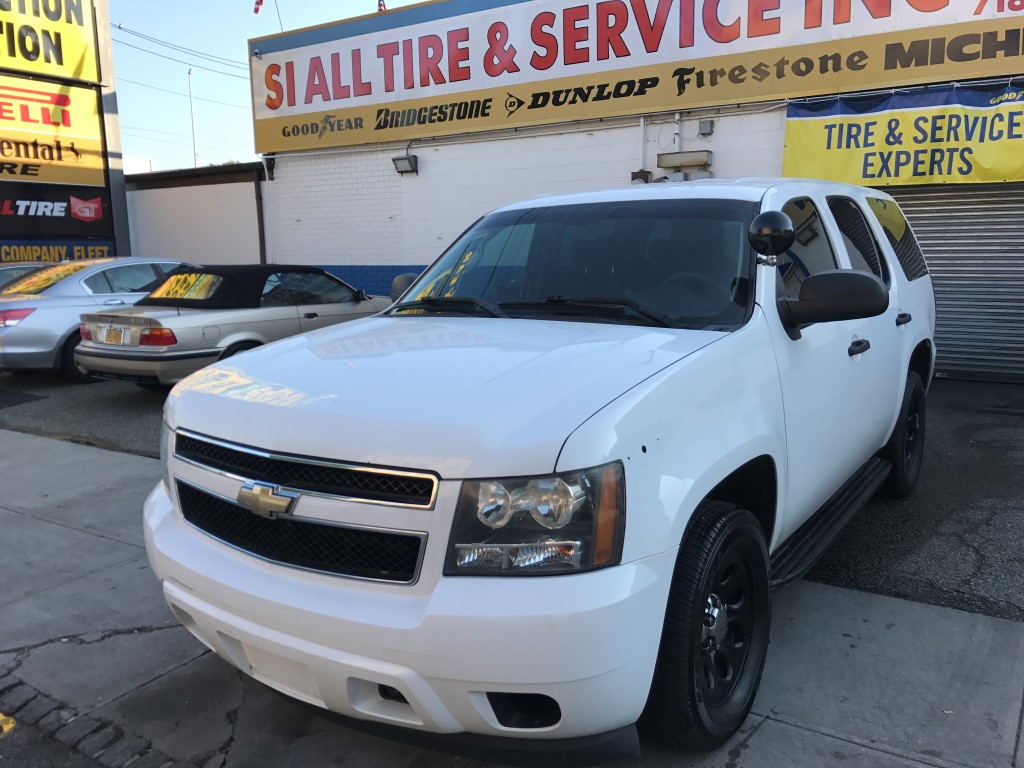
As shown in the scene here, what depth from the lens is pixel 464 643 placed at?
1941 millimetres

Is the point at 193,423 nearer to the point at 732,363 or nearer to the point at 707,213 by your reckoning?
the point at 732,363

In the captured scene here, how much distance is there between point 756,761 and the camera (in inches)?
102

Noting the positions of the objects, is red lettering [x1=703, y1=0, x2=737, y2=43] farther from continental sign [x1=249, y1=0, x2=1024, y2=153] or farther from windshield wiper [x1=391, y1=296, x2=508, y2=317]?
windshield wiper [x1=391, y1=296, x2=508, y2=317]

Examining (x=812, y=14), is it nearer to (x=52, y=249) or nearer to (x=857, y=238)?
(x=857, y=238)

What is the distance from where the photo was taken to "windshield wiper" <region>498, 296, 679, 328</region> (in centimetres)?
298

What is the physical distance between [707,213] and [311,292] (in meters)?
6.46

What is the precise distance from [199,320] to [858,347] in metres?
6.32

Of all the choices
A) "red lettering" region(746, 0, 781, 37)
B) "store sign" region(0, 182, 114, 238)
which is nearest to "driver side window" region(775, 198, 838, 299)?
"red lettering" region(746, 0, 781, 37)

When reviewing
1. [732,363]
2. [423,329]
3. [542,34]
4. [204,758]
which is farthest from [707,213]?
[542,34]

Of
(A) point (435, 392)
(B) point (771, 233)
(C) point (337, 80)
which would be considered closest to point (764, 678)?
(B) point (771, 233)

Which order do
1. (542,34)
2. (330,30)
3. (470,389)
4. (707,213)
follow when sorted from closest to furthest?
(470,389), (707,213), (542,34), (330,30)

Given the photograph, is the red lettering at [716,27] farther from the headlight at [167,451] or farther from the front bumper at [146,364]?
the headlight at [167,451]

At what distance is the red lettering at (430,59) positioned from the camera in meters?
12.0

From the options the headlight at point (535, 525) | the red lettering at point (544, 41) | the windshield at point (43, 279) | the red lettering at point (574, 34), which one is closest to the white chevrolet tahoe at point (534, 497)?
the headlight at point (535, 525)
